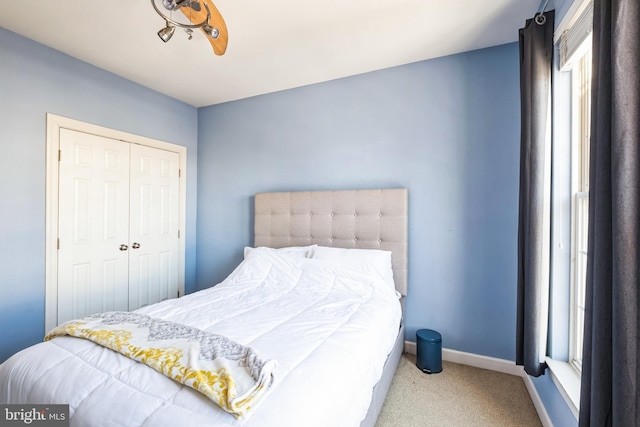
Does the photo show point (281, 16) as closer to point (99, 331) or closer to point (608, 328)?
point (99, 331)

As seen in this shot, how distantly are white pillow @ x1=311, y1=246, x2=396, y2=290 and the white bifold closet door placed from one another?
77.1 inches

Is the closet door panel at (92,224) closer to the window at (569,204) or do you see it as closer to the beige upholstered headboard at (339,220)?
the beige upholstered headboard at (339,220)

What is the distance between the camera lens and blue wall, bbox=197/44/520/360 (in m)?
2.28

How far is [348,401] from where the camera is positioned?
1.15 metres

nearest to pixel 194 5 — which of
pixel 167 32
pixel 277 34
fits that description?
pixel 167 32

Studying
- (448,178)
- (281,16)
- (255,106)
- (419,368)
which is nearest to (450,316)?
(419,368)

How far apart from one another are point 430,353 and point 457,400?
357 mm

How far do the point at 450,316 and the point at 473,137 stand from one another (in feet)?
5.01

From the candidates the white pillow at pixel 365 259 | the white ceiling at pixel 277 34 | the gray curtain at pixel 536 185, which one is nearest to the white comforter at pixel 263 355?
the white pillow at pixel 365 259

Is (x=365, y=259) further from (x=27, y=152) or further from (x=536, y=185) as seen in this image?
(x=27, y=152)

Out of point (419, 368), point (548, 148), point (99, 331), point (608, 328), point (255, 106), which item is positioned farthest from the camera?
point (255, 106)

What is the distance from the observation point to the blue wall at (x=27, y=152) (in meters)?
2.13

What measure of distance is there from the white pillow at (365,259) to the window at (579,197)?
112 cm

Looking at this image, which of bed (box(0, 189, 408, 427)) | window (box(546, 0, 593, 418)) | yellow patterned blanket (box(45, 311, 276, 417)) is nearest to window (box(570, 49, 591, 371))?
window (box(546, 0, 593, 418))
